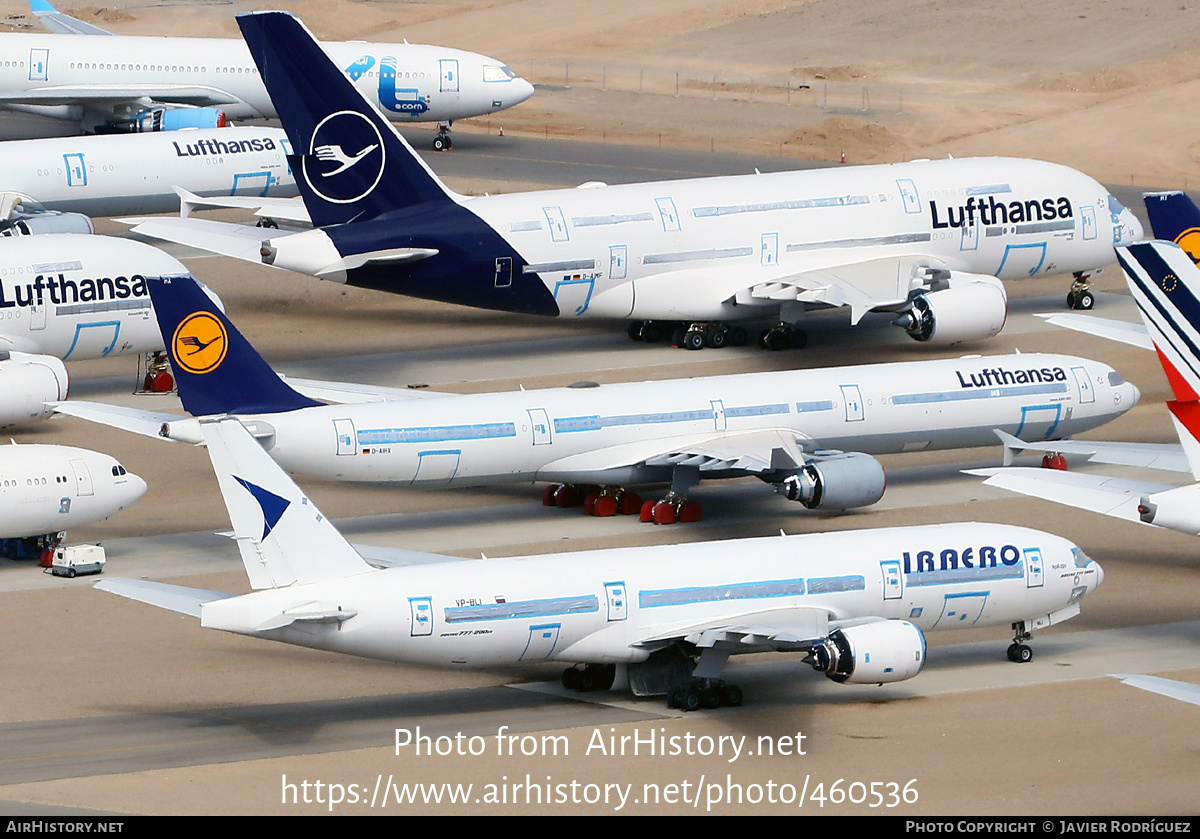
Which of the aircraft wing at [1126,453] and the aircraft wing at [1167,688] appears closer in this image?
the aircraft wing at [1167,688]

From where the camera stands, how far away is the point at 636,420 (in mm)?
58125

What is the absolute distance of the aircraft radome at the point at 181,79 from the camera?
341 feet

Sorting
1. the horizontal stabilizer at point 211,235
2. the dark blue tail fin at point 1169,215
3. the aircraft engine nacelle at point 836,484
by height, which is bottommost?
the aircraft engine nacelle at point 836,484

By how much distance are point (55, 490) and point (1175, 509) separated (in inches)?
1045

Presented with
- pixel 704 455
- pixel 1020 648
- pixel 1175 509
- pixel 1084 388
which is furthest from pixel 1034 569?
pixel 1084 388

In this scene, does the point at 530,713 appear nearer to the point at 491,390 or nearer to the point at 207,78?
the point at 491,390

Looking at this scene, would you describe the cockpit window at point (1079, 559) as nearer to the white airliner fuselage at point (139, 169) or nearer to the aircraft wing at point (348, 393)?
the aircraft wing at point (348, 393)

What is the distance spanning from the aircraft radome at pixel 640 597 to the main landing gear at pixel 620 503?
1137 cm

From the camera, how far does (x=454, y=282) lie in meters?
70.4

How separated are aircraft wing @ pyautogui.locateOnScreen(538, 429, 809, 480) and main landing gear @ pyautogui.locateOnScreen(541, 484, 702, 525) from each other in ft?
4.83

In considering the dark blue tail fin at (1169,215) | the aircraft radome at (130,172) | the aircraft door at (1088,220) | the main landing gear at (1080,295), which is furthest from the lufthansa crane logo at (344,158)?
the dark blue tail fin at (1169,215)

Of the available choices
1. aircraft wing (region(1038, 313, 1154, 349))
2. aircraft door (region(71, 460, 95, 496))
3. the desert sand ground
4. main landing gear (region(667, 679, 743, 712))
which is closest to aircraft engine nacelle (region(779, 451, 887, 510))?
the desert sand ground

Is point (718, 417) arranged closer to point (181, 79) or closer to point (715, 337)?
point (715, 337)
